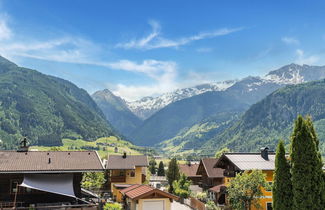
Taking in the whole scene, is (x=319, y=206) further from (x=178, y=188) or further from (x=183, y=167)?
(x=183, y=167)

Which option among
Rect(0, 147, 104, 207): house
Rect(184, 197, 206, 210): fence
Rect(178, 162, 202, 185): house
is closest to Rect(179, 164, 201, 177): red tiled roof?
Rect(178, 162, 202, 185): house

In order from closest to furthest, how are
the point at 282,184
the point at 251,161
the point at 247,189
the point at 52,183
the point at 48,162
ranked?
the point at 282,184
the point at 52,183
the point at 48,162
the point at 247,189
the point at 251,161

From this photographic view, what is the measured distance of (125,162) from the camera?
59.4 meters

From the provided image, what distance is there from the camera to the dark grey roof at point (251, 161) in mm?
40900

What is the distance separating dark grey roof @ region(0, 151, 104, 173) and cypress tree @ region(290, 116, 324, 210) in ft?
54.4

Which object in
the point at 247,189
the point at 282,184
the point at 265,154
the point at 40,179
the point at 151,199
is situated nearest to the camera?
the point at 282,184

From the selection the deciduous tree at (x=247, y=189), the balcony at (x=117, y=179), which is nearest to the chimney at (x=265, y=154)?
the deciduous tree at (x=247, y=189)

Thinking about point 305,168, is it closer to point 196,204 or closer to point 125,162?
point 196,204

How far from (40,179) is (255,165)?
85.5 ft

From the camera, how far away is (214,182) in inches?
2395

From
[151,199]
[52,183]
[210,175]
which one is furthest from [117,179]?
[52,183]

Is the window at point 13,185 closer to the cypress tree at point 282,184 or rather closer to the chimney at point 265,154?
the cypress tree at point 282,184

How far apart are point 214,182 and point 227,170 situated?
1493 centimetres

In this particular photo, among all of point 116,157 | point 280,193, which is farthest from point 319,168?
point 116,157
